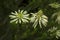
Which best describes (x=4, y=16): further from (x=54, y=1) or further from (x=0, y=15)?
(x=54, y=1)

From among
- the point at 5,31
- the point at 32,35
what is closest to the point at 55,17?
the point at 32,35

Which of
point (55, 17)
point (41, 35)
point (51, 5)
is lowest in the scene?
point (41, 35)

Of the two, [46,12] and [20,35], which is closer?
[20,35]

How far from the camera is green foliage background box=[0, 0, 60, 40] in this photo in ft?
4.52

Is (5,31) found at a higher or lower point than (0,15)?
lower

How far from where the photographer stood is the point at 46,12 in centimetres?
153

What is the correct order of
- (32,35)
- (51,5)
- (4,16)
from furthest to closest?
(4,16), (51,5), (32,35)

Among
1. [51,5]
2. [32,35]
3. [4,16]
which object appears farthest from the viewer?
[4,16]

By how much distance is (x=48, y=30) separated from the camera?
55.4 inches

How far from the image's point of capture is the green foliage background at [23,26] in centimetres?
138

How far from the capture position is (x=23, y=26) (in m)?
1.40

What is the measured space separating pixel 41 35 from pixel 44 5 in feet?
1.04

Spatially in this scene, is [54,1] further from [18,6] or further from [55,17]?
[18,6]

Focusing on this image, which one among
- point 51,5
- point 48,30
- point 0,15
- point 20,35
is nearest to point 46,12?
point 51,5
